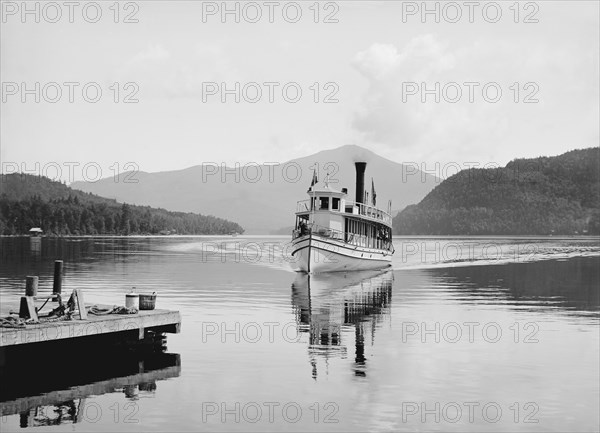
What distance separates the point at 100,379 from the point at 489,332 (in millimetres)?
18602

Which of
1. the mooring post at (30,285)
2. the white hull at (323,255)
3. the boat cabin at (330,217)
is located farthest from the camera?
the boat cabin at (330,217)

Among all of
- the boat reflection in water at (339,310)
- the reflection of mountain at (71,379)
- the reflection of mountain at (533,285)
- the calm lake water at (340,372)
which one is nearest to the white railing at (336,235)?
the boat reflection in water at (339,310)

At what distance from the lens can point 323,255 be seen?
73.9 m

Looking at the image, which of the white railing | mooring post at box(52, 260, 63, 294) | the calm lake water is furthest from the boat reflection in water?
mooring post at box(52, 260, 63, 294)

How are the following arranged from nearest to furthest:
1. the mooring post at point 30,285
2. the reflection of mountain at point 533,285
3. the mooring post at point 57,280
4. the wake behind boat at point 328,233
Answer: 1. the mooring post at point 30,285
2. the mooring post at point 57,280
3. the reflection of mountain at point 533,285
4. the wake behind boat at point 328,233

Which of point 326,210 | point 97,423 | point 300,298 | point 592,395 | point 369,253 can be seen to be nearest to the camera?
point 97,423

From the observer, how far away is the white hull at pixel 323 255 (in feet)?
239

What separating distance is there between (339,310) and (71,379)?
21.9 meters

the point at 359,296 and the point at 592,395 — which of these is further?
the point at 359,296

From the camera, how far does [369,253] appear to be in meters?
83.7

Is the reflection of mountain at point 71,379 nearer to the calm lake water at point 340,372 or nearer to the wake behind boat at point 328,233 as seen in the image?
the calm lake water at point 340,372

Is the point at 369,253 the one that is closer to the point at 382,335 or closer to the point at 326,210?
the point at 326,210

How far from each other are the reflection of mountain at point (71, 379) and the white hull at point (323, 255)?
44376 millimetres

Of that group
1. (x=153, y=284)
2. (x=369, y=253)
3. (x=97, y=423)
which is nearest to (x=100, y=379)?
(x=97, y=423)
